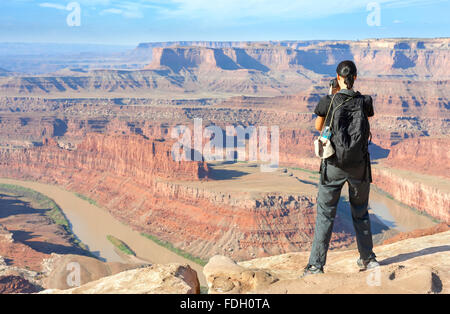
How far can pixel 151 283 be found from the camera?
7.01 meters

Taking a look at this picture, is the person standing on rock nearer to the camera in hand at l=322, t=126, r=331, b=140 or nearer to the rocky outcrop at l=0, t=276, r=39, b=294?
the camera in hand at l=322, t=126, r=331, b=140

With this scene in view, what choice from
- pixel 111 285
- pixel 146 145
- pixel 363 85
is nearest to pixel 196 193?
pixel 146 145

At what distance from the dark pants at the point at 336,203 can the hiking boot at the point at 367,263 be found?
7 cm

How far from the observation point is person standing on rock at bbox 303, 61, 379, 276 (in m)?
6.96

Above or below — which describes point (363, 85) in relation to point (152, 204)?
above

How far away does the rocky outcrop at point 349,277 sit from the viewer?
616 cm

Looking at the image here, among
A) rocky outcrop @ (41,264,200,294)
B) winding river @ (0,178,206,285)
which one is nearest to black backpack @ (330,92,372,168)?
rocky outcrop @ (41,264,200,294)

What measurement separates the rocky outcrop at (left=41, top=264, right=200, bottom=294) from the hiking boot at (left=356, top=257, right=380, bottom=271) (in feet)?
9.63

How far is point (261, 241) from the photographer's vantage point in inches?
1708

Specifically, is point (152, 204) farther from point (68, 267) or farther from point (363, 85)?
point (363, 85)

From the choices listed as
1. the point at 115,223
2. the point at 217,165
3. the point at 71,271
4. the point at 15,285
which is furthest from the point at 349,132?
the point at 217,165

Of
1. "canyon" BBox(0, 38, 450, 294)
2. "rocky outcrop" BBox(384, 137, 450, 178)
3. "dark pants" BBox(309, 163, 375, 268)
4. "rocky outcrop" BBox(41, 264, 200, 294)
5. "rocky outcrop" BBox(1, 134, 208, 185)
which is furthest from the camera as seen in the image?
"rocky outcrop" BBox(384, 137, 450, 178)
